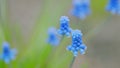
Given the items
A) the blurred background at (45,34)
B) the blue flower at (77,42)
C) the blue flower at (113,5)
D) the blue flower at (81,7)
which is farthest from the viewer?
the blurred background at (45,34)

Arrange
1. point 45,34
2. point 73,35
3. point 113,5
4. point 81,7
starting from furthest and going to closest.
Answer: point 45,34
point 81,7
point 113,5
point 73,35

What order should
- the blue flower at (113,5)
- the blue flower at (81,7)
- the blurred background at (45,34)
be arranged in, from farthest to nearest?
1. the blurred background at (45,34)
2. the blue flower at (81,7)
3. the blue flower at (113,5)

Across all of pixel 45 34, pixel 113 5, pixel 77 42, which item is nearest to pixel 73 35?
pixel 77 42

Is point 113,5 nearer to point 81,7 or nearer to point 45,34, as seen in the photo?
point 81,7

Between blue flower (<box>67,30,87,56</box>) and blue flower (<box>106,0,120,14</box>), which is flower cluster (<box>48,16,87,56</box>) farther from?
blue flower (<box>106,0,120,14</box>)

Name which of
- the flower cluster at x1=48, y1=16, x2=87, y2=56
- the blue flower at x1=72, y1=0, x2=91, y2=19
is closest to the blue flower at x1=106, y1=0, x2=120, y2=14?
the blue flower at x1=72, y1=0, x2=91, y2=19

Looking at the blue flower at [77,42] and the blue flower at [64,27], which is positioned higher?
the blue flower at [64,27]

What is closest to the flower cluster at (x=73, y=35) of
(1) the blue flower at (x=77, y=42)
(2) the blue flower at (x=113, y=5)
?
(1) the blue flower at (x=77, y=42)

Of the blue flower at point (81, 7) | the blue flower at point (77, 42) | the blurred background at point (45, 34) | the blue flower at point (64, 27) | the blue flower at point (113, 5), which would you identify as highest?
the blurred background at point (45, 34)

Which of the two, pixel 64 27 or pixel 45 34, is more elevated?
pixel 45 34

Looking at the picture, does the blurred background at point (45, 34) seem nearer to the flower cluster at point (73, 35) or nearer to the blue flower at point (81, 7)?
the blue flower at point (81, 7)
